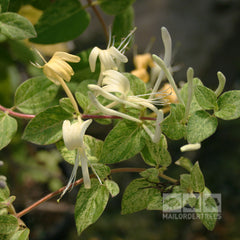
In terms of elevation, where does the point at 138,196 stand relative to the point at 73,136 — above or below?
below

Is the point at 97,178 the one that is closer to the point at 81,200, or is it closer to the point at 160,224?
the point at 81,200

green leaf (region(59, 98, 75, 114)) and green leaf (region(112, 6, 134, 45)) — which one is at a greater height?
green leaf (region(59, 98, 75, 114))

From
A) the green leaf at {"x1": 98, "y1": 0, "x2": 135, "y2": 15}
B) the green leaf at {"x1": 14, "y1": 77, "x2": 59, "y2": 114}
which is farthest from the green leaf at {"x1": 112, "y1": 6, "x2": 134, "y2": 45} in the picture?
the green leaf at {"x1": 14, "y1": 77, "x2": 59, "y2": 114}

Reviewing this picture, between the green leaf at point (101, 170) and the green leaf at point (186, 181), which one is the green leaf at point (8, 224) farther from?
the green leaf at point (186, 181)

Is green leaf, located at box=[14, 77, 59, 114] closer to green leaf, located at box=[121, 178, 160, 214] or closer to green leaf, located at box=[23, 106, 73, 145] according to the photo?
green leaf, located at box=[23, 106, 73, 145]

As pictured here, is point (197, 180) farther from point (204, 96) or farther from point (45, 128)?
point (45, 128)

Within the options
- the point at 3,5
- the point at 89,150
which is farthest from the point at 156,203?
the point at 3,5
